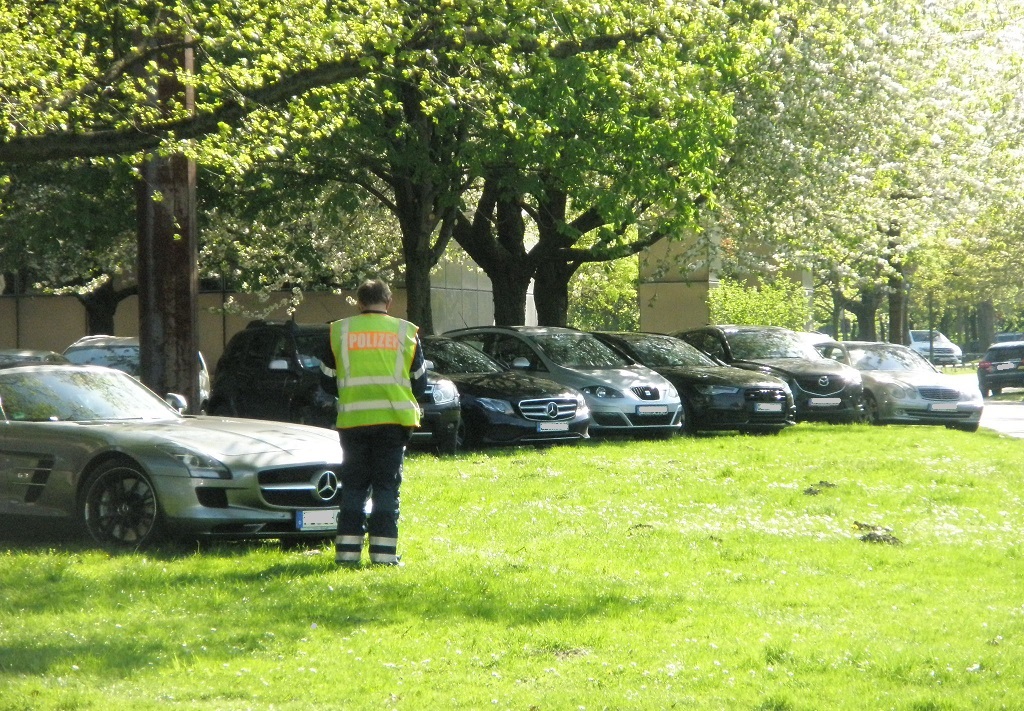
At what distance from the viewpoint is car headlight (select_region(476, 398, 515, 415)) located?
18844mm

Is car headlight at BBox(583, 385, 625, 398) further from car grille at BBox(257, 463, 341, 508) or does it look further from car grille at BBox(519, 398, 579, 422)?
car grille at BBox(257, 463, 341, 508)

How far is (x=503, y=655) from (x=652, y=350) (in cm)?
1666

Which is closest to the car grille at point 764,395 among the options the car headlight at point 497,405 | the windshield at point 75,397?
the car headlight at point 497,405

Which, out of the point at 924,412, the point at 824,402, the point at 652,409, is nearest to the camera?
the point at 652,409

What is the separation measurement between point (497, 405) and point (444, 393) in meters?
1.09

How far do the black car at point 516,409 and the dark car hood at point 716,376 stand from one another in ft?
9.56

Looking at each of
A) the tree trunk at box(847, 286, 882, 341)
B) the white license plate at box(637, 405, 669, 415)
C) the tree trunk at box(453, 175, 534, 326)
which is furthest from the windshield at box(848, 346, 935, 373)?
the tree trunk at box(847, 286, 882, 341)

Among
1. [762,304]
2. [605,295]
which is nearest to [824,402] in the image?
[762,304]

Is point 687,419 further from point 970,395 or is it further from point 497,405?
point 970,395

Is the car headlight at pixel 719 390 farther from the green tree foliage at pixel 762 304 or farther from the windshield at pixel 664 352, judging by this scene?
the green tree foliage at pixel 762 304

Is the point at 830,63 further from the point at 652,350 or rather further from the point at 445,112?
the point at 445,112

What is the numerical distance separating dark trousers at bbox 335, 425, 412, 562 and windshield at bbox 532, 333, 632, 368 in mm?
11592

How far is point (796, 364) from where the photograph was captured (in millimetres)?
24844

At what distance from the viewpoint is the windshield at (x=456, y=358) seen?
2003 centimetres
